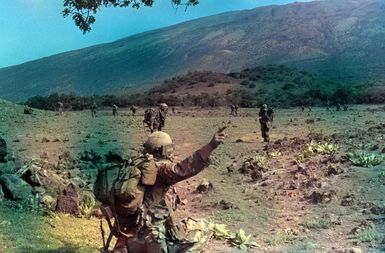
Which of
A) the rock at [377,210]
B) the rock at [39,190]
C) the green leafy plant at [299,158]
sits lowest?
the rock at [377,210]

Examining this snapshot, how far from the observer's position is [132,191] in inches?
238

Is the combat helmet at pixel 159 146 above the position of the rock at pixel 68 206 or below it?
above

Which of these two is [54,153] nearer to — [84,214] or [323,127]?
[84,214]

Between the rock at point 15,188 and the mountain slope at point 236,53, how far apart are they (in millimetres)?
59413

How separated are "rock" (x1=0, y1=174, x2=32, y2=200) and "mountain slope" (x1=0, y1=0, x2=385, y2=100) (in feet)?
195

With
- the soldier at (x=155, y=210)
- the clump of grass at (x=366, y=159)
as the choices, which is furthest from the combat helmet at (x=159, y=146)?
the clump of grass at (x=366, y=159)

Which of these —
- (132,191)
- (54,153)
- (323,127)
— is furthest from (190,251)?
(323,127)

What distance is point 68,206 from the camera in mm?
11234

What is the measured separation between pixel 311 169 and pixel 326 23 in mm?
94862

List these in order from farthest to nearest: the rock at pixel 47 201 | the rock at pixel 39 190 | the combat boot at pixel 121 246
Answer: the rock at pixel 39 190 → the rock at pixel 47 201 → the combat boot at pixel 121 246

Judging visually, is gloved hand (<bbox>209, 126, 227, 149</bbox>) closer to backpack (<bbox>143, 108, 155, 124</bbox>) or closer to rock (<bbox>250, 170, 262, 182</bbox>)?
rock (<bbox>250, 170, 262, 182</bbox>)

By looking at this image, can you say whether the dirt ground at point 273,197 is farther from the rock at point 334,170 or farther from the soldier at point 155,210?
the soldier at point 155,210

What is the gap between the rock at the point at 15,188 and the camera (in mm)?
11703

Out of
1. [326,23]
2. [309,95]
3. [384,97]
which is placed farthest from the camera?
[326,23]
